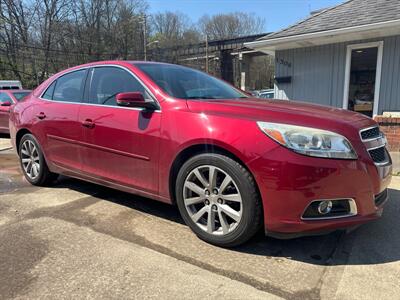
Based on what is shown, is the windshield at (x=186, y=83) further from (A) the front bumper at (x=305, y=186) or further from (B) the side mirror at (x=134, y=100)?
(A) the front bumper at (x=305, y=186)

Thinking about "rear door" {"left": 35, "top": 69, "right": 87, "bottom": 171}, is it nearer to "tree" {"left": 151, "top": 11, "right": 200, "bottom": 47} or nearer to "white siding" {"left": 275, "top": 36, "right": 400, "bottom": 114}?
"white siding" {"left": 275, "top": 36, "right": 400, "bottom": 114}

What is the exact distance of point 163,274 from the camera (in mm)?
2555

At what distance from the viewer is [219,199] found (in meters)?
2.91

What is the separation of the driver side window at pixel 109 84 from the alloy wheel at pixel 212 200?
3.53ft

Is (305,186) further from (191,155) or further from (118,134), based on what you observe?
(118,134)

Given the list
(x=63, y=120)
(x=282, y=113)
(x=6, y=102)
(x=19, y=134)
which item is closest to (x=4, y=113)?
(x=6, y=102)

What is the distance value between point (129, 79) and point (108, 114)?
409 millimetres

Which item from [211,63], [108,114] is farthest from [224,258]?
[211,63]

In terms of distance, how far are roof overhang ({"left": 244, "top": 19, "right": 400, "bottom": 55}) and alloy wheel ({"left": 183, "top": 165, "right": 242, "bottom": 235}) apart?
6.55 meters

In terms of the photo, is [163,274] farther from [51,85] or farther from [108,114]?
[51,85]

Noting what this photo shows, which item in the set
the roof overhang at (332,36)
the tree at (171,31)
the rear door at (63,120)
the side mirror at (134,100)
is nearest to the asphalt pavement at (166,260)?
the rear door at (63,120)

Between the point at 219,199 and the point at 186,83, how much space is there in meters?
→ 1.34

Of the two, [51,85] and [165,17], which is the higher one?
[165,17]

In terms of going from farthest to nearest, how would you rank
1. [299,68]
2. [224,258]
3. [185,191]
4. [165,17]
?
1. [165,17]
2. [299,68]
3. [185,191]
4. [224,258]
